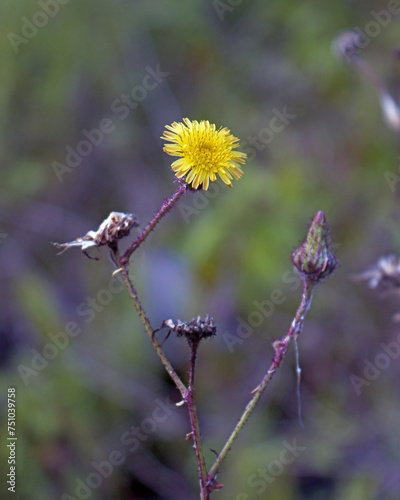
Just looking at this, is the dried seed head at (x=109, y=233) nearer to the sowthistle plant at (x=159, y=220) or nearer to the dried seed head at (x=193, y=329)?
the sowthistle plant at (x=159, y=220)

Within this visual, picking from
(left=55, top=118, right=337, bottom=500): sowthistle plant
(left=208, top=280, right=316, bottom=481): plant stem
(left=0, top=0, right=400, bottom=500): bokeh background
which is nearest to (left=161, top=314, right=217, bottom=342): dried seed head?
(left=55, top=118, right=337, bottom=500): sowthistle plant

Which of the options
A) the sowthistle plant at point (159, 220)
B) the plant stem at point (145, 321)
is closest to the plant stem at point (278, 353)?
the sowthistle plant at point (159, 220)

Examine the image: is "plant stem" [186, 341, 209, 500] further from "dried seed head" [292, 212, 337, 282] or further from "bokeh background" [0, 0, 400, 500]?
"bokeh background" [0, 0, 400, 500]

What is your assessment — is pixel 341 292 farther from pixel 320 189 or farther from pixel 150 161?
pixel 150 161

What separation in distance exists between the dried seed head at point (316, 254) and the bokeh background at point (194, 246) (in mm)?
1600

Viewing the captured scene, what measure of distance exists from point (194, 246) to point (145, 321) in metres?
2.11

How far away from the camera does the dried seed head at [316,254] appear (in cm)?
149

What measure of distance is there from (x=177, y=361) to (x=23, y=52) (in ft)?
8.89

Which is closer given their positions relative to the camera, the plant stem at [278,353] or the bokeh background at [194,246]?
the plant stem at [278,353]

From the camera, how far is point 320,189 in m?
3.85

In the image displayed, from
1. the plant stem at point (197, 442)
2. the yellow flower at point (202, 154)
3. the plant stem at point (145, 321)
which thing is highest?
the yellow flower at point (202, 154)

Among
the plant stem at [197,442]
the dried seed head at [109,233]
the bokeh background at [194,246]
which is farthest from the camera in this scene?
the bokeh background at [194,246]

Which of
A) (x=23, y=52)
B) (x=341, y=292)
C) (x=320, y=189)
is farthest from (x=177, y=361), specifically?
(x=23, y=52)

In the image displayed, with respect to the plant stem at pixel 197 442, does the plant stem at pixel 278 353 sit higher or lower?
higher
